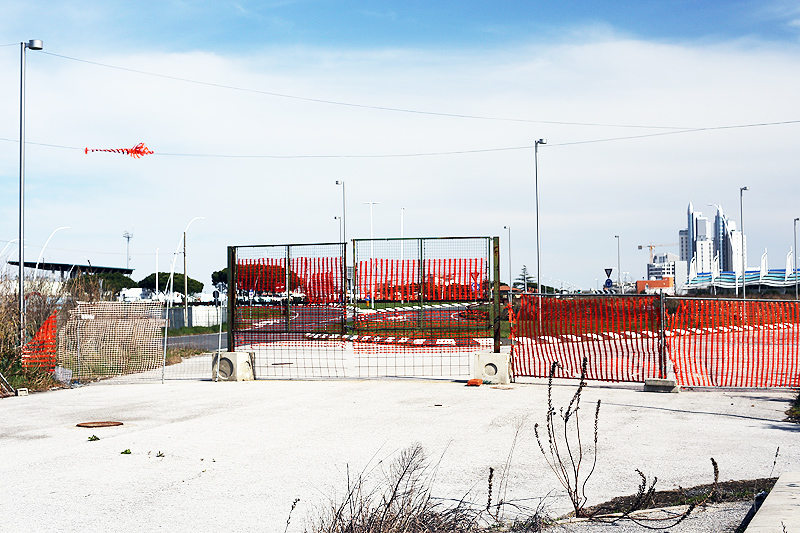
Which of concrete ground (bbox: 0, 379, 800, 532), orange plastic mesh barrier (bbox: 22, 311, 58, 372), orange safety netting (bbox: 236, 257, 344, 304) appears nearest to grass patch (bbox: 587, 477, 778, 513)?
concrete ground (bbox: 0, 379, 800, 532)

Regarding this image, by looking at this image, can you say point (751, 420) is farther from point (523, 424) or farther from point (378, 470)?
point (378, 470)

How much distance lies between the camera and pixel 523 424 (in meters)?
10.7

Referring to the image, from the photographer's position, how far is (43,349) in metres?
17.3

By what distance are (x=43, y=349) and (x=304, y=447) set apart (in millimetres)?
11071

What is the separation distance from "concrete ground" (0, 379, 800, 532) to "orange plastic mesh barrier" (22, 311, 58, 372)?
6.31ft

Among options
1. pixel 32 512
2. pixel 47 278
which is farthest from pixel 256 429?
pixel 47 278

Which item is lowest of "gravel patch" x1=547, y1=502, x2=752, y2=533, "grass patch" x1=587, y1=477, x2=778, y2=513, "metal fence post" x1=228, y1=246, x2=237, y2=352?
"grass patch" x1=587, y1=477, x2=778, y2=513

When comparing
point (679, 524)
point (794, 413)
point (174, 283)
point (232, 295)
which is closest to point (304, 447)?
point (679, 524)

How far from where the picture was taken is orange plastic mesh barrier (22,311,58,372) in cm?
1659

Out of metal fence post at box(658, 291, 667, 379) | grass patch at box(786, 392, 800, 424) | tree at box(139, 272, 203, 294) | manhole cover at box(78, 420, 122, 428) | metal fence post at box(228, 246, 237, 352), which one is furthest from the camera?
tree at box(139, 272, 203, 294)

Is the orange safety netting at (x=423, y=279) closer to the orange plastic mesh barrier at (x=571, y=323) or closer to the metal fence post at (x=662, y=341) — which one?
the orange plastic mesh barrier at (x=571, y=323)

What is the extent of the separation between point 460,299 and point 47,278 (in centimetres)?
1632

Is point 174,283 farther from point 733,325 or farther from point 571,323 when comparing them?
point 733,325

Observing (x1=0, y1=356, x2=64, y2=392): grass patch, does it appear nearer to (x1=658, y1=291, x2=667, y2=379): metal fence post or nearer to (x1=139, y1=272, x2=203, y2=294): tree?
(x1=658, y1=291, x2=667, y2=379): metal fence post
